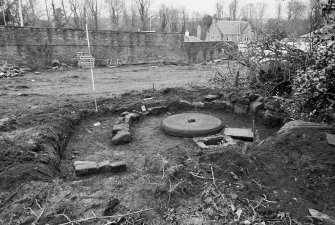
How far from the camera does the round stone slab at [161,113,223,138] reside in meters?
4.39

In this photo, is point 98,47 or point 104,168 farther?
point 98,47

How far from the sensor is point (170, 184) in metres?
2.62

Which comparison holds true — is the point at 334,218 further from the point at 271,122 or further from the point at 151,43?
the point at 151,43

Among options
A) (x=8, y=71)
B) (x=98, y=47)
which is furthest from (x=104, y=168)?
(x=98, y=47)

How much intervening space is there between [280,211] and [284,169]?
0.68 m

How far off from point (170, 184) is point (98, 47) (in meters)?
14.7

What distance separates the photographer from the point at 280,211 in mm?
2215

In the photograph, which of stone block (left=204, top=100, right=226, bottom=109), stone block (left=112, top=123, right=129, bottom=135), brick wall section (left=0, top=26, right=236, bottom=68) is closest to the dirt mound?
stone block (left=112, top=123, right=129, bottom=135)

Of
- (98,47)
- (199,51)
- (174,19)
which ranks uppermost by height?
(174,19)

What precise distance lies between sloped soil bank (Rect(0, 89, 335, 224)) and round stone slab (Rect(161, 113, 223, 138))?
392 mm

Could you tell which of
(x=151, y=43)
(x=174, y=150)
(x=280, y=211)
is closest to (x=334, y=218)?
(x=280, y=211)

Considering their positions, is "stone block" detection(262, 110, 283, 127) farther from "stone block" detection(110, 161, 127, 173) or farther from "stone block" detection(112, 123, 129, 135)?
"stone block" detection(110, 161, 127, 173)

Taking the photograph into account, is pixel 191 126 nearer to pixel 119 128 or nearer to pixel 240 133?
pixel 240 133

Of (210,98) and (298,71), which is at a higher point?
(298,71)
